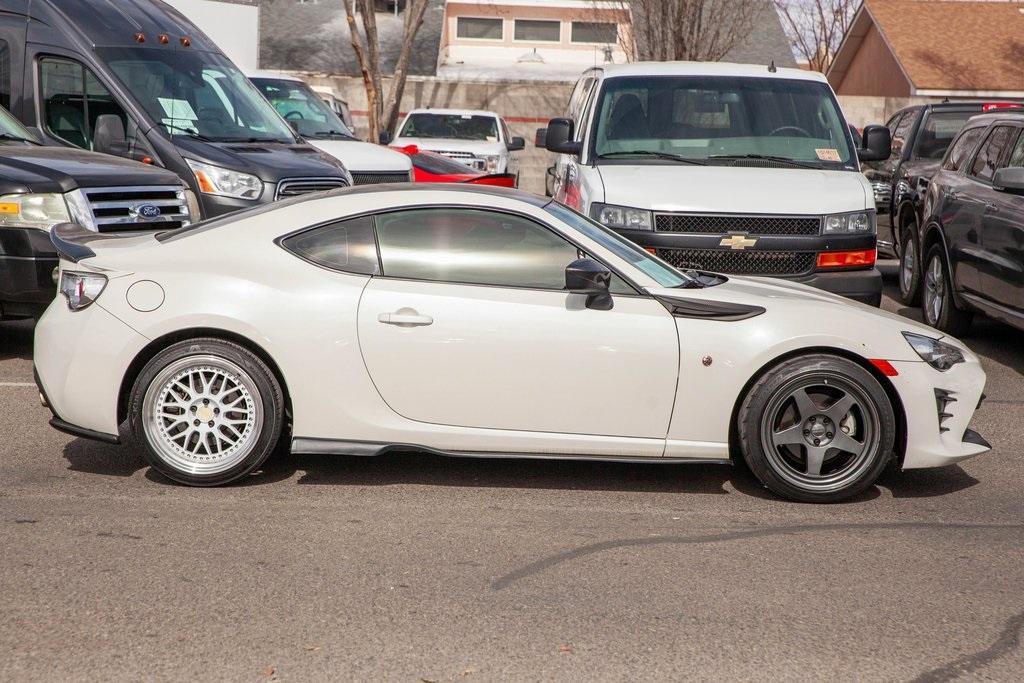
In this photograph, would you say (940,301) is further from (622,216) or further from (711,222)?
(622,216)

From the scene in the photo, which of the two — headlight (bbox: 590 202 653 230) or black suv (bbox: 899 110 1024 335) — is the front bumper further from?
black suv (bbox: 899 110 1024 335)

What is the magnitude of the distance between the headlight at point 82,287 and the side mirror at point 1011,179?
6165mm

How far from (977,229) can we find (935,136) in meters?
5.13

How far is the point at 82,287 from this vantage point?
599 cm

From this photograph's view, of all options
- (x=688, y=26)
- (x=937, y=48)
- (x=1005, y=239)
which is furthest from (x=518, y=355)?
(x=937, y=48)

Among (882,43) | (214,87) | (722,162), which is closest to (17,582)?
(722,162)

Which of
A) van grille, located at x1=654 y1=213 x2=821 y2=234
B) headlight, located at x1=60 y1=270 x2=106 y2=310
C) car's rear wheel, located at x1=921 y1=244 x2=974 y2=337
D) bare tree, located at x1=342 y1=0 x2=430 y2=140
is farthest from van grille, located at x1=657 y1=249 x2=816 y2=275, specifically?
bare tree, located at x1=342 y1=0 x2=430 y2=140

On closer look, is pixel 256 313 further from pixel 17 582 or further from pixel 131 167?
pixel 131 167

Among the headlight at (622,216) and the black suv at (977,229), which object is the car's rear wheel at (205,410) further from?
the black suv at (977,229)

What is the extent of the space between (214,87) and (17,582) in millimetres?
8336

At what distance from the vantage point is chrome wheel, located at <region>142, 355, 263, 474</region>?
587 cm

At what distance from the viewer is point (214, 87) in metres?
12.2

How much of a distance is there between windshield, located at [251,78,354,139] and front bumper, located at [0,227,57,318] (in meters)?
7.27

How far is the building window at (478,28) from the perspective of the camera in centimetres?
4900
